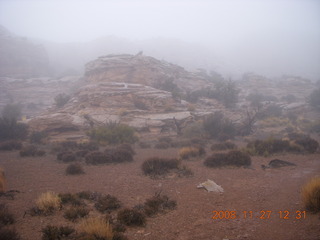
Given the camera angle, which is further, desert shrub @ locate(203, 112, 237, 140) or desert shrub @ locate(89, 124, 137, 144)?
desert shrub @ locate(203, 112, 237, 140)

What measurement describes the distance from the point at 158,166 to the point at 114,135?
938cm

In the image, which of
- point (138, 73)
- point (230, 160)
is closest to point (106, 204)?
point (230, 160)

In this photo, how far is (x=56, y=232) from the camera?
530 cm

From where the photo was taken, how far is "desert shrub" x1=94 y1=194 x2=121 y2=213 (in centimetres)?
705

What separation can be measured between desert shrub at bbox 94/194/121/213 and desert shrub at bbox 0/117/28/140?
16.9m

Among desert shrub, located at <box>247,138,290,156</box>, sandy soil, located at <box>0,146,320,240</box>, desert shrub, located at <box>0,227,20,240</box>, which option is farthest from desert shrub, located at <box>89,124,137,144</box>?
desert shrub, located at <box>0,227,20,240</box>

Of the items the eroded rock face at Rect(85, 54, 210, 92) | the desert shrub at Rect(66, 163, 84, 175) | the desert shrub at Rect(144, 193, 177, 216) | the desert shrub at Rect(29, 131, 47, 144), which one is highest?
the eroded rock face at Rect(85, 54, 210, 92)

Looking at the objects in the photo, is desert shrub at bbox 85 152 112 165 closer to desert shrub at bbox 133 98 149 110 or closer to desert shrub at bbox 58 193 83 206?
desert shrub at bbox 58 193 83 206

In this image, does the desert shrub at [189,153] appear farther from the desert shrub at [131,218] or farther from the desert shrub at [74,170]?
the desert shrub at [131,218]

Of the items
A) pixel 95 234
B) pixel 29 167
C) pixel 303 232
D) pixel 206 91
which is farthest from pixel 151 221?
pixel 206 91

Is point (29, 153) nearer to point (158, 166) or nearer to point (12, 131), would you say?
point (12, 131)

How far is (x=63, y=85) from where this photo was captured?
148ft

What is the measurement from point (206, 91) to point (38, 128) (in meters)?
22.9

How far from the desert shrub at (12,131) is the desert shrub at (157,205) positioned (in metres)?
17.9
